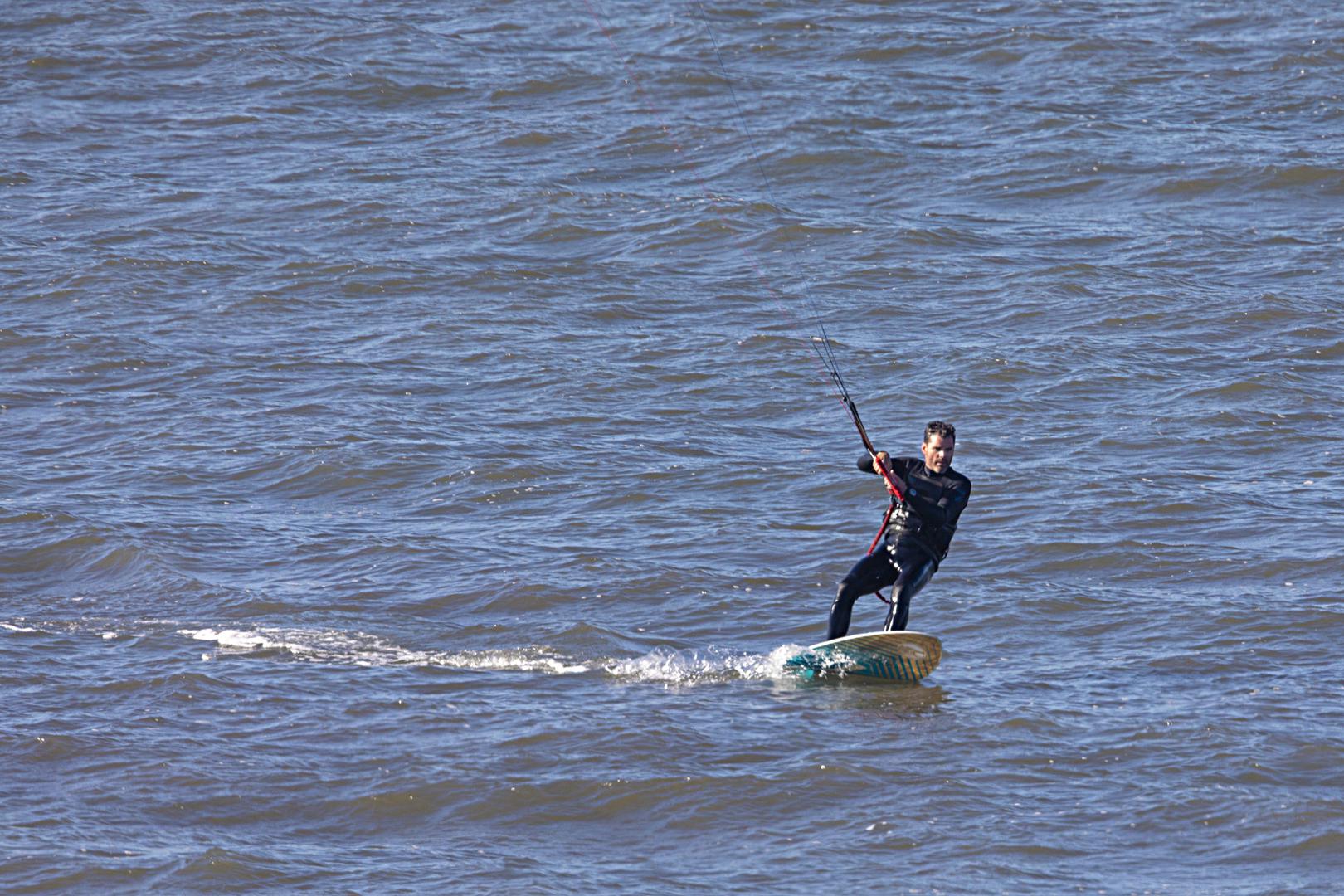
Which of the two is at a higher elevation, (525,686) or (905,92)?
(905,92)

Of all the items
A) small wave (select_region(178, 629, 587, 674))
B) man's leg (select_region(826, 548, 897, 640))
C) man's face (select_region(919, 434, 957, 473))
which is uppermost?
man's face (select_region(919, 434, 957, 473))

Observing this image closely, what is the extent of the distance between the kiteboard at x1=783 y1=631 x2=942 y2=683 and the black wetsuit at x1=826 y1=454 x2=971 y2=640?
0.51 ft

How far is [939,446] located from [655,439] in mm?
5744

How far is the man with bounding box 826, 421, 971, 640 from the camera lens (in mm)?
11055

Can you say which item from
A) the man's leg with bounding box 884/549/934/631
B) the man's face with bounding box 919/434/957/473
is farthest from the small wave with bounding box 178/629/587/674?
the man's face with bounding box 919/434/957/473

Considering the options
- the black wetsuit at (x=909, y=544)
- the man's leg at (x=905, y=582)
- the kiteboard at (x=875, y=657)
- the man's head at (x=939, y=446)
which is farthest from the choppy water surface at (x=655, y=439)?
the man's head at (x=939, y=446)

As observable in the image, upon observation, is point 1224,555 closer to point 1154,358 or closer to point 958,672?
point 958,672

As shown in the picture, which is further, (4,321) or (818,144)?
(818,144)

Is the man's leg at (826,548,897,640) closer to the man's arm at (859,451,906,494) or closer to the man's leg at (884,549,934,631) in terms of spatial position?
the man's leg at (884,549,934,631)

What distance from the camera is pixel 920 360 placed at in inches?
708

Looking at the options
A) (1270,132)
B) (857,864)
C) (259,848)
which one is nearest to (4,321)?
(259,848)

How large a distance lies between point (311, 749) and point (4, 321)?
11.1 meters

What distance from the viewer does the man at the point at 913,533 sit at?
435 inches

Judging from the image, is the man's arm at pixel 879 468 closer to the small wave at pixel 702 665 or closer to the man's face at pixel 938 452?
the man's face at pixel 938 452
